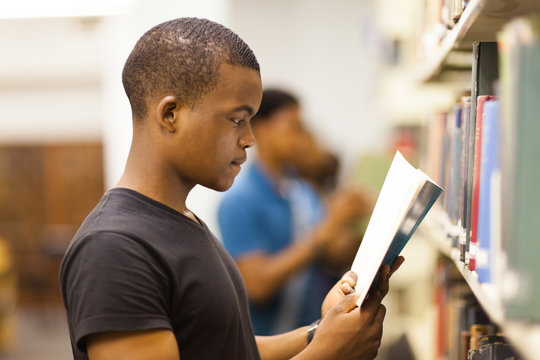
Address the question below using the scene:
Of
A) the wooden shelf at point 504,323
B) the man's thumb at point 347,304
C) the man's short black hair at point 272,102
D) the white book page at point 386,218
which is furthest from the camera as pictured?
the man's short black hair at point 272,102

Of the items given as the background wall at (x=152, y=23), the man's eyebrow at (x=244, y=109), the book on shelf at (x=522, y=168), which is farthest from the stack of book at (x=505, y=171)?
the background wall at (x=152, y=23)

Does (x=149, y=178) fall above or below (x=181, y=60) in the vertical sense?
below

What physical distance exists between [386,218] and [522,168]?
0.45 meters

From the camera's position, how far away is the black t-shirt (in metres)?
0.96

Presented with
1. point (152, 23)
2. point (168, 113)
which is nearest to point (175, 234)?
point (168, 113)

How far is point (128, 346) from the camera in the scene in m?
0.95

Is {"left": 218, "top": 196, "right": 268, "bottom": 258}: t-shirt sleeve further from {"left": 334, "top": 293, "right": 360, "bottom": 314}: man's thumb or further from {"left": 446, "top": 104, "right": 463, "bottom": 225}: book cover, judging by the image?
{"left": 334, "top": 293, "right": 360, "bottom": 314}: man's thumb

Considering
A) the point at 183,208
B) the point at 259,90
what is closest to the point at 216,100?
the point at 259,90

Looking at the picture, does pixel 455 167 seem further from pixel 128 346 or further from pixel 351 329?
pixel 128 346

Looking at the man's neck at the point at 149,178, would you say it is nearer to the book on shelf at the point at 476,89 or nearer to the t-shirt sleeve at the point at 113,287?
the t-shirt sleeve at the point at 113,287

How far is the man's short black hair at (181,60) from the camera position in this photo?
108 cm

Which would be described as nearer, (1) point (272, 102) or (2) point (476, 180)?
(2) point (476, 180)

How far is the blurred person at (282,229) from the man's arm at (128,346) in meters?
1.32

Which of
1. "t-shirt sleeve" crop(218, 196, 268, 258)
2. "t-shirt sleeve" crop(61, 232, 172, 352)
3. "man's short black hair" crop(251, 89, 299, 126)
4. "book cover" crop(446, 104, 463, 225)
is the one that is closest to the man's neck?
"t-shirt sleeve" crop(61, 232, 172, 352)
